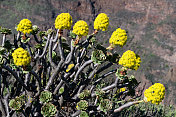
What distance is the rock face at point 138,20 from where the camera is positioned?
51438mm

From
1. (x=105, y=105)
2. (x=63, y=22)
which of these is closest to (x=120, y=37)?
(x=63, y=22)

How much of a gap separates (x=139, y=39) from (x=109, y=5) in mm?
23606

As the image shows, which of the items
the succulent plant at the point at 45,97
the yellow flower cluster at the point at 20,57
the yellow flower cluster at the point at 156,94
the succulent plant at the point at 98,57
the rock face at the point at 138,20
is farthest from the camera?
the rock face at the point at 138,20

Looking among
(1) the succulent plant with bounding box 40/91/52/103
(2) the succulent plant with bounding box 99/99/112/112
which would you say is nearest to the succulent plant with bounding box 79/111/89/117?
(2) the succulent plant with bounding box 99/99/112/112

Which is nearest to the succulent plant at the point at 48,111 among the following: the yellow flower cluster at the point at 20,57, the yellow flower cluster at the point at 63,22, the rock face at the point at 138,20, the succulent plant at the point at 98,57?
the yellow flower cluster at the point at 20,57

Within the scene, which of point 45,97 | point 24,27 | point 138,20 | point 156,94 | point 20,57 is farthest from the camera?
point 138,20

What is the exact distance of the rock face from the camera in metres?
51.4

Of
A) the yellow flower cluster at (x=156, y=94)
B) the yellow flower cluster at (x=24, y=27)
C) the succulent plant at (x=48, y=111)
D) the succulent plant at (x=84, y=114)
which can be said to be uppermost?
the yellow flower cluster at (x=24, y=27)

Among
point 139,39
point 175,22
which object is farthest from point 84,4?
point 175,22

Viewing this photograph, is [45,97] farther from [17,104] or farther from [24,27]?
[24,27]

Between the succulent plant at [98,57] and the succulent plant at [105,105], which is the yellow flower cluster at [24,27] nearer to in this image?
the succulent plant at [98,57]

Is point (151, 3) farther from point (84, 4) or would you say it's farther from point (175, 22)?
point (84, 4)

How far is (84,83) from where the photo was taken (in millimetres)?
5055

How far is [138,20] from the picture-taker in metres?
71.9
